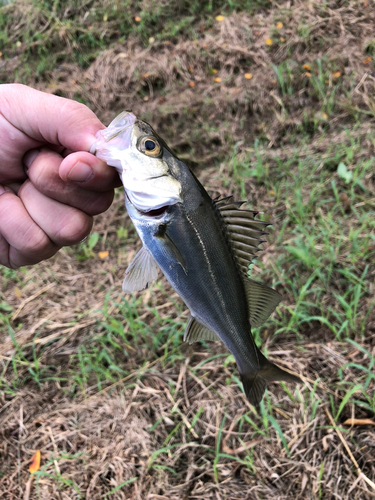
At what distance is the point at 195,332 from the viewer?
1690 millimetres

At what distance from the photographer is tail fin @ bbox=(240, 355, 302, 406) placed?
1639 millimetres

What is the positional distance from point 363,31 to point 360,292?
3.58 metres

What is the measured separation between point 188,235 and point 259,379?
0.70 meters

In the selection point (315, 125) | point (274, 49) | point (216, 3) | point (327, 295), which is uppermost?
point (216, 3)

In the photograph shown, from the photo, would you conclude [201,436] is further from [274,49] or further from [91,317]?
[274,49]

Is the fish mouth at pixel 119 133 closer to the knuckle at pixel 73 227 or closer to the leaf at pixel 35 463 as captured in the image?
the knuckle at pixel 73 227

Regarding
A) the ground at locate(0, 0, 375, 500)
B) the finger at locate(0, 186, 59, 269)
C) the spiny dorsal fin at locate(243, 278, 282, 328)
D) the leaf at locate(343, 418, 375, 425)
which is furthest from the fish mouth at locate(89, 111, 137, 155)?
the leaf at locate(343, 418, 375, 425)

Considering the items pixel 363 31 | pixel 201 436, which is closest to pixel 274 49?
pixel 363 31

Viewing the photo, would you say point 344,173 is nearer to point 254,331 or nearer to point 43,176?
point 254,331

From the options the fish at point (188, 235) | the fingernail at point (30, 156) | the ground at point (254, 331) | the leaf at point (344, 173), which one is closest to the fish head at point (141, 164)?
the fish at point (188, 235)

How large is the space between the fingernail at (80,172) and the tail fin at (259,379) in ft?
3.44

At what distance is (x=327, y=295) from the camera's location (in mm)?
2934

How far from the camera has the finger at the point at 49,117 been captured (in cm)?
166

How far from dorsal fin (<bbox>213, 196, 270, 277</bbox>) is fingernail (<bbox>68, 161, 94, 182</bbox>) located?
0.52m
